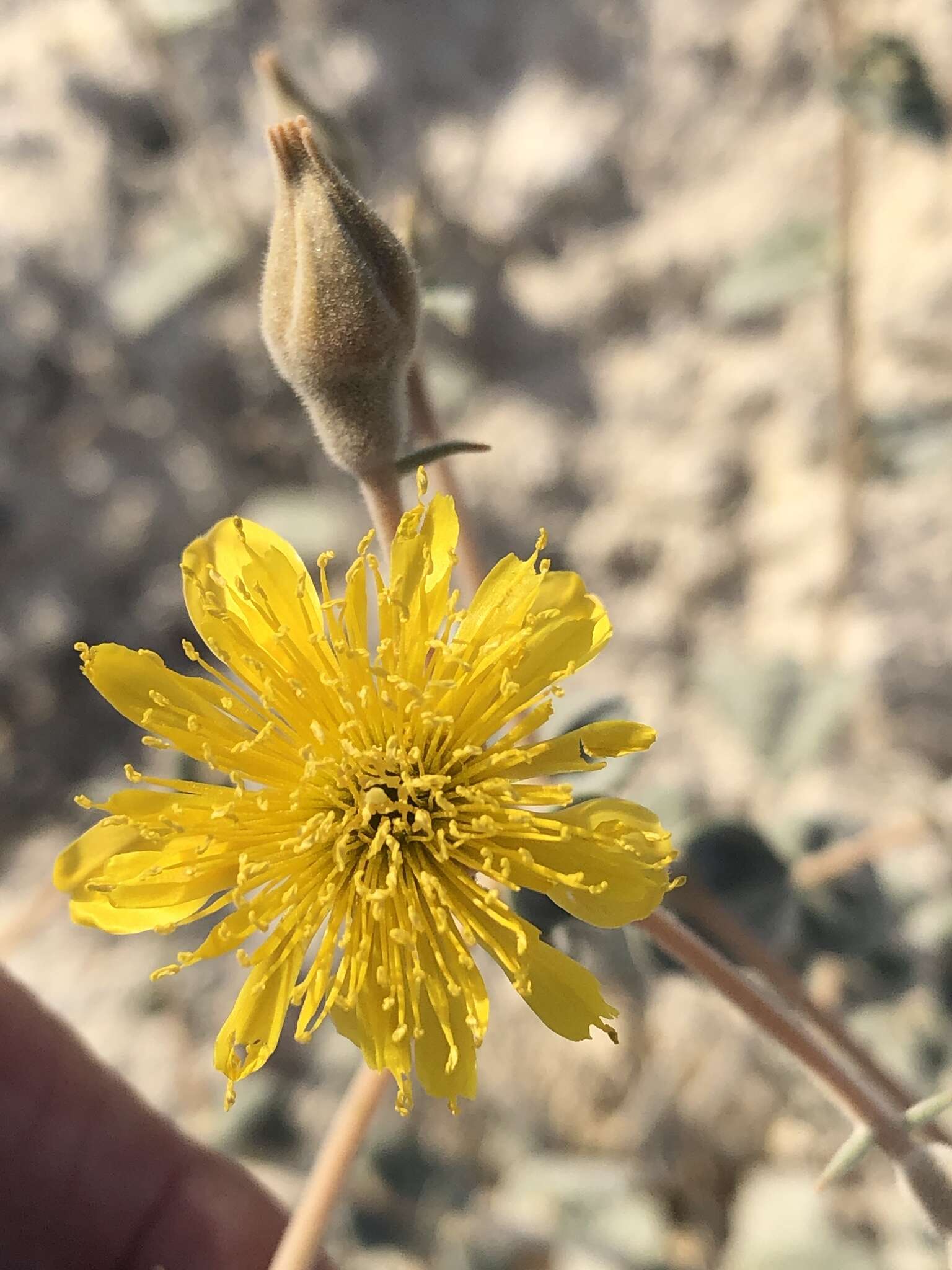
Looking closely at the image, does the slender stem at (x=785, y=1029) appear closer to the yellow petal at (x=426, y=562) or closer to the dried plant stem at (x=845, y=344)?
the yellow petal at (x=426, y=562)

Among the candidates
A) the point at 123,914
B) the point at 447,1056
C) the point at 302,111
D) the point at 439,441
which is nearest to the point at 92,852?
the point at 123,914

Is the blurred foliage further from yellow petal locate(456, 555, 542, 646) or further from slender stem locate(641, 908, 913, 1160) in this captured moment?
slender stem locate(641, 908, 913, 1160)

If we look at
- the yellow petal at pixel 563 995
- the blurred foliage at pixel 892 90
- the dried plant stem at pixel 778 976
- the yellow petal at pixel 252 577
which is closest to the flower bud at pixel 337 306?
the yellow petal at pixel 252 577

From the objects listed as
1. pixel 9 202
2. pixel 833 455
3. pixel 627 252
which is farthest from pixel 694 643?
pixel 9 202

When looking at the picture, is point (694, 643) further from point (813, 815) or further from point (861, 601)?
point (813, 815)

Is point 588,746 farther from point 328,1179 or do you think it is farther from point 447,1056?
point 328,1179

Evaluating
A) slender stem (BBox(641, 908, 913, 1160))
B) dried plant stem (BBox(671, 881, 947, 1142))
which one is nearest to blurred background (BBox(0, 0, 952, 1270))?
dried plant stem (BBox(671, 881, 947, 1142))

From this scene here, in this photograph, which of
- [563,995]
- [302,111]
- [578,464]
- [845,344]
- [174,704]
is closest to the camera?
[563,995]
